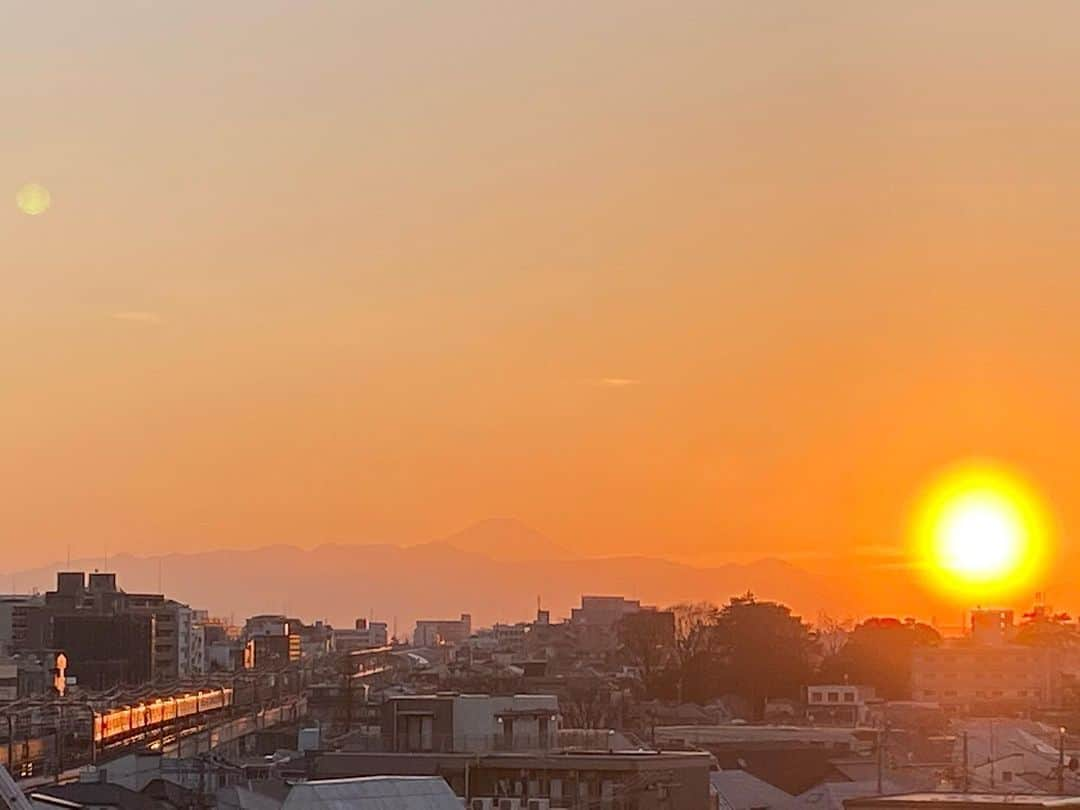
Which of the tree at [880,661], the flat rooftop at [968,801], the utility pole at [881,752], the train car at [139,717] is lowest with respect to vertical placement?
the utility pole at [881,752]

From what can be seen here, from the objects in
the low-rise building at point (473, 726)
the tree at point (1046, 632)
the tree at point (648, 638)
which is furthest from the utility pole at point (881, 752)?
the tree at point (1046, 632)

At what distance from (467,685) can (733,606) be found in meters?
17.0

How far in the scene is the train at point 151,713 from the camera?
5697 centimetres

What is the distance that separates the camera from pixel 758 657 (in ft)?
238

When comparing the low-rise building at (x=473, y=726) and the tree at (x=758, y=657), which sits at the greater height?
the tree at (x=758, y=657)

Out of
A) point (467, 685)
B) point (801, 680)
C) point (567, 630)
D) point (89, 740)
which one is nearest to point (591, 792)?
point (89, 740)

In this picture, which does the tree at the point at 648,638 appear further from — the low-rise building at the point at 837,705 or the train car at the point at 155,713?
the train car at the point at 155,713

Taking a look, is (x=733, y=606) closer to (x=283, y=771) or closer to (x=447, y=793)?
(x=283, y=771)

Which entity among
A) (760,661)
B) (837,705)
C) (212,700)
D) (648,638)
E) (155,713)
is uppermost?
(648,638)

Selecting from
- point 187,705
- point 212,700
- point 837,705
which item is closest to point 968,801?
point 837,705

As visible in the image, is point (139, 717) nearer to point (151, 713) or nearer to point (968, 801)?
point (151, 713)

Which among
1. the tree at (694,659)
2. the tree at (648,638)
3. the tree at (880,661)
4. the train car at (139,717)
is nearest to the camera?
the train car at (139,717)

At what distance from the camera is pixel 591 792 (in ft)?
109

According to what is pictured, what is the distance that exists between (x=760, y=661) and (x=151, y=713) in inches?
824
